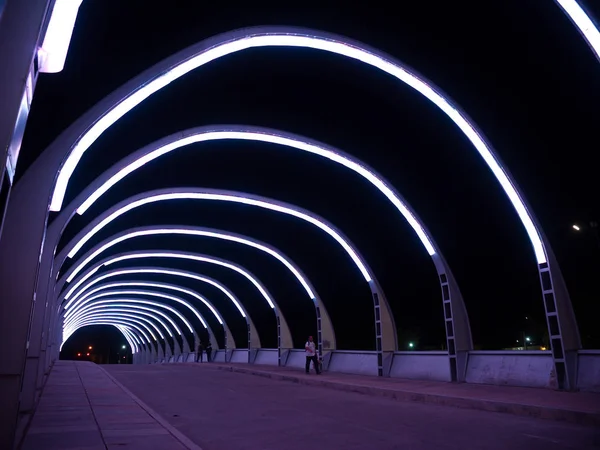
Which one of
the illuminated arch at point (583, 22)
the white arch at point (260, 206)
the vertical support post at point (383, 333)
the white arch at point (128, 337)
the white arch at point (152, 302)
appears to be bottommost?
the white arch at point (128, 337)

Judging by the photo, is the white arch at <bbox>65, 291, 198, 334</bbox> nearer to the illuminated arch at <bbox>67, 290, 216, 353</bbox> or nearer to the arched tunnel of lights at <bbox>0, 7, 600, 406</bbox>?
the illuminated arch at <bbox>67, 290, 216, 353</bbox>

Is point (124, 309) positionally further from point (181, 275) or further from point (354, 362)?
point (354, 362)

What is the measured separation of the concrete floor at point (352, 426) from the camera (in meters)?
7.45

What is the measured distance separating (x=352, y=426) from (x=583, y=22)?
879cm

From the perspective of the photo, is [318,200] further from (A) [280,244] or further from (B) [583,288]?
(B) [583,288]

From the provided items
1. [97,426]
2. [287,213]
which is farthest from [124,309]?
[97,426]

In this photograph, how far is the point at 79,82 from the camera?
7.79 m

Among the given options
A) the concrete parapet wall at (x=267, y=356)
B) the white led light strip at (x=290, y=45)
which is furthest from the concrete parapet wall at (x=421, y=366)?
the concrete parapet wall at (x=267, y=356)

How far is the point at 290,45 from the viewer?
1059cm

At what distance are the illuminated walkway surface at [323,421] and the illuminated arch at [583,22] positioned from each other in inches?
273

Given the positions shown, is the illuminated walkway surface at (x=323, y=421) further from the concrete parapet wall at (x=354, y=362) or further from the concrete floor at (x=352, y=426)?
the concrete parapet wall at (x=354, y=362)

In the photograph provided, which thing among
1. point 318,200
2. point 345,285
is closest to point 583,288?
point 318,200

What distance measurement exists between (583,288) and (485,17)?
318 inches

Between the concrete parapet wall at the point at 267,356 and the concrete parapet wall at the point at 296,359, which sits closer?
the concrete parapet wall at the point at 296,359
